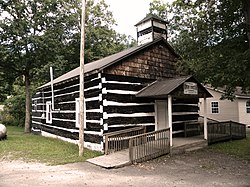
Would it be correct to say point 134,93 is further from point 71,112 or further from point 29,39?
point 29,39

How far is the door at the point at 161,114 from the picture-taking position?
14.5 m

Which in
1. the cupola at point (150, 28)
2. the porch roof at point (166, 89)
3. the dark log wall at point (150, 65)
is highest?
the cupola at point (150, 28)

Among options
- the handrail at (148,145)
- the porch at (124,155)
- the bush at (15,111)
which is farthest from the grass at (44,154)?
the bush at (15,111)

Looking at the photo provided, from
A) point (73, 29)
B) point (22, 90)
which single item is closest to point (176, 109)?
point (73, 29)

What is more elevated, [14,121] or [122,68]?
[122,68]

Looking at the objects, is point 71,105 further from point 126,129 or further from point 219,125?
point 219,125

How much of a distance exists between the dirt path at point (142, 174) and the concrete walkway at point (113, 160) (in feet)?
0.89

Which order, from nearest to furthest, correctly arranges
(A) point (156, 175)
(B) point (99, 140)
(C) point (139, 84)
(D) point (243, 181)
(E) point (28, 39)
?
(D) point (243, 181) < (A) point (156, 175) < (B) point (99, 140) < (C) point (139, 84) < (E) point (28, 39)

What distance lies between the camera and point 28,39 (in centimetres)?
2300

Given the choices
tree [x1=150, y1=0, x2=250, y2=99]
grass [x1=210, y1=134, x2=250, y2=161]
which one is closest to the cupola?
tree [x1=150, y1=0, x2=250, y2=99]

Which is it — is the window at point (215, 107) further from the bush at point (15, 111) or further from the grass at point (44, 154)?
the bush at point (15, 111)

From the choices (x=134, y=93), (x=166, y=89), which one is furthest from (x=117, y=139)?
(x=166, y=89)

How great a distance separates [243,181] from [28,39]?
2090 centimetres

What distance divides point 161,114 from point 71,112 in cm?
539
